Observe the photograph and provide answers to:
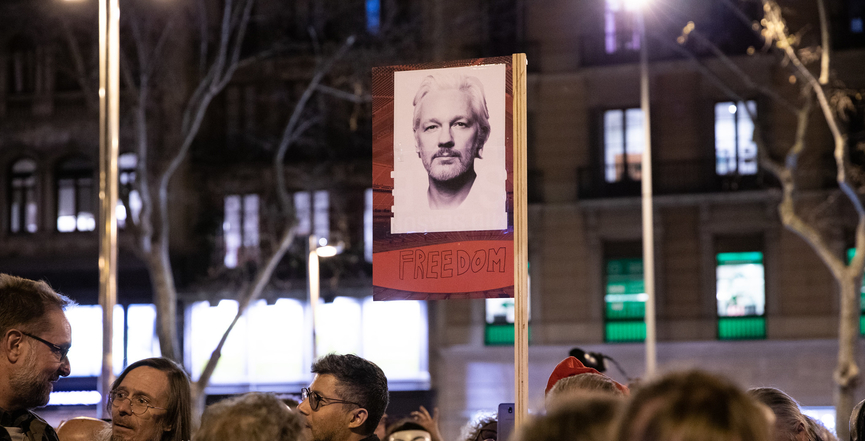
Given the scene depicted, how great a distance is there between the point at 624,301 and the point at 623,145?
159 inches

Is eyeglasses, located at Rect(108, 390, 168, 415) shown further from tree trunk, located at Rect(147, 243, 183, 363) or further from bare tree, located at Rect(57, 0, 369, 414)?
tree trunk, located at Rect(147, 243, 183, 363)

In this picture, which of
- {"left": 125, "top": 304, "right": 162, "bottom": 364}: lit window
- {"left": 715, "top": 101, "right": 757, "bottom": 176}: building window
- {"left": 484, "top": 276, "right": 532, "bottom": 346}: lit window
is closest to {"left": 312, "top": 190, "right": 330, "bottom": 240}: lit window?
{"left": 484, "top": 276, "right": 532, "bottom": 346}: lit window

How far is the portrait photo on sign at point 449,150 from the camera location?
3.91m

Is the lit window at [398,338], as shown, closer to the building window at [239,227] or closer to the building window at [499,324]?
the building window at [499,324]

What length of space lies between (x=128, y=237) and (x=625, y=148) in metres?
14.1

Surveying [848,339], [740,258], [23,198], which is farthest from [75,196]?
[848,339]

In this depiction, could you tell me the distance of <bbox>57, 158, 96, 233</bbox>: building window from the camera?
84.4ft

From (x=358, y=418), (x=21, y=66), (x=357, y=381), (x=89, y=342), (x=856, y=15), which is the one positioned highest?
(x=856, y=15)

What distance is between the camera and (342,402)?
3588 millimetres

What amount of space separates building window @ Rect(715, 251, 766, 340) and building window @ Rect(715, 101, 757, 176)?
2.18 metres

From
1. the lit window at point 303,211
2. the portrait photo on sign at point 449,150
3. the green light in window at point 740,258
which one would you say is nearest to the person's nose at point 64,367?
the portrait photo on sign at point 449,150

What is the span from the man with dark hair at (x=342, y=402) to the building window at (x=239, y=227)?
22.2 metres

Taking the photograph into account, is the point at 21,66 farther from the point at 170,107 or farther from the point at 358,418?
the point at 358,418

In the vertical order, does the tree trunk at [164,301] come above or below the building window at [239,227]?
below
